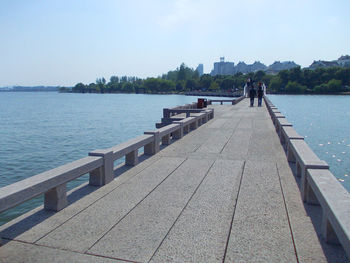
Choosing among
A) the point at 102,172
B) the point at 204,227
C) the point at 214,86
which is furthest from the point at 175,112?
the point at 214,86

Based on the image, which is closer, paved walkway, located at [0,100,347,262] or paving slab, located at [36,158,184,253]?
paved walkway, located at [0,100,347,262]

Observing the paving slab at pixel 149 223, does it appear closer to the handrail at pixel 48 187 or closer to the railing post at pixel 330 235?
the handrail at pixel 48 187

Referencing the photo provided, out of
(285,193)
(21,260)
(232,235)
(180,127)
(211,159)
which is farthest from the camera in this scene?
(180,127)

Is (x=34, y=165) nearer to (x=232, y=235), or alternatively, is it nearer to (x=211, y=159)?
(x=211, y=159)

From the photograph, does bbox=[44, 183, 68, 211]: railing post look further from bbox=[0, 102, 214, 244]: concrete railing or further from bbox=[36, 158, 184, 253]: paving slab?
bbox=[36, 158, 184, 253]: paving slab

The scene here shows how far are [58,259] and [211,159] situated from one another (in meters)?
5.15

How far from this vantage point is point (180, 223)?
4.33m

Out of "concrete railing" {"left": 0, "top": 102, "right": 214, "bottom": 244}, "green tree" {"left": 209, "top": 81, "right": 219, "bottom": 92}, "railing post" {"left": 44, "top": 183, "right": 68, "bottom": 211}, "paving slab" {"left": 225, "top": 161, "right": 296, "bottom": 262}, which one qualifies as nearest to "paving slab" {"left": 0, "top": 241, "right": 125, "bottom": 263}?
"concrete railing" {"left": 0, "top": 102, "right": 214, "bottom": 244}

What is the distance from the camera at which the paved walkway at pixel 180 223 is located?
356cm

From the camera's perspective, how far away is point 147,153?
855 cm

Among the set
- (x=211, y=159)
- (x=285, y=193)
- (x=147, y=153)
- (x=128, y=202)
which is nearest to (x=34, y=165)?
(x=147, y=153)

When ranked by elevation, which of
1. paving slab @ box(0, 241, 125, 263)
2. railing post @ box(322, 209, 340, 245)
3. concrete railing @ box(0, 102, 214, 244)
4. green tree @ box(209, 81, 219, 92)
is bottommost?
paving slab @ box(0, 241, 125, 263)

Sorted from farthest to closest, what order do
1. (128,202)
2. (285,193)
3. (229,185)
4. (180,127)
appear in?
1. (180,127)
2. (229,185)
3. (285,193)
4. (128,202)

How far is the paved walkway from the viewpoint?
3.56 meters
